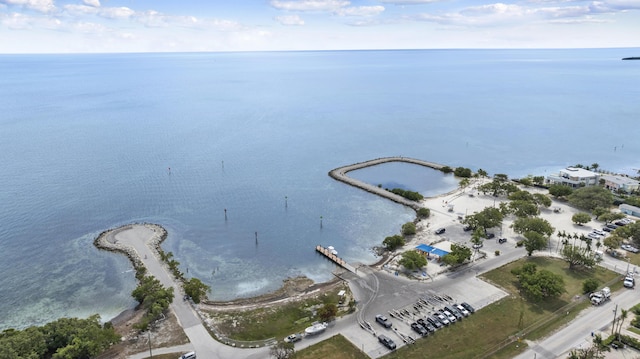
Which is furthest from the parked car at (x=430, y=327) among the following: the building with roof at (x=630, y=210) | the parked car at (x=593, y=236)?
the building with roof at (x=630, y=210)

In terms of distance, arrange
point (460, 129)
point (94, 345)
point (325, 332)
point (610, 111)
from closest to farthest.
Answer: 1. point (94, 345)
2. point (325, 332)
3. point (460, 129)
4. point (610, 111)

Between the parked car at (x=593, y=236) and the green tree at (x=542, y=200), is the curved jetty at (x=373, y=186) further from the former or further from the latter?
the parked car at (x=593, y=236)

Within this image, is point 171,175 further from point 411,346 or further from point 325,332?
point 411,346

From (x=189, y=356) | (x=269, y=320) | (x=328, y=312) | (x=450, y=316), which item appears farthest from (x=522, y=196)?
(x=189, y=356)

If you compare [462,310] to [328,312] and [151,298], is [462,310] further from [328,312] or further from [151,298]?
[151,298]

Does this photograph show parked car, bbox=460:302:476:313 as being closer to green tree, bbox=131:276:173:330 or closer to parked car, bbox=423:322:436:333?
parked car, bbox=423:322:436:333

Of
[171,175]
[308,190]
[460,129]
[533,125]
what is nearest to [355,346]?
[308,190]
